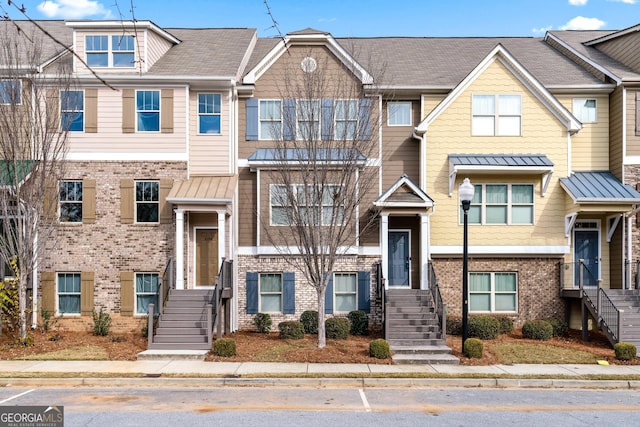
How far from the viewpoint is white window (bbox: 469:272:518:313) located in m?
19.9

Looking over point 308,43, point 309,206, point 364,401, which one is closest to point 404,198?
point 309,206

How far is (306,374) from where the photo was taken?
44.3 ft

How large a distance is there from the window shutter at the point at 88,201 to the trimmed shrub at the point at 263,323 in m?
6.33

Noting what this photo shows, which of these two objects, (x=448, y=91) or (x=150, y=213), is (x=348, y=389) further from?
(x=448, y=91)

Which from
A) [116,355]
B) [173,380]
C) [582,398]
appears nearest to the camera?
[582,398]

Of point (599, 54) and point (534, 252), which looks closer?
point (534, 252)

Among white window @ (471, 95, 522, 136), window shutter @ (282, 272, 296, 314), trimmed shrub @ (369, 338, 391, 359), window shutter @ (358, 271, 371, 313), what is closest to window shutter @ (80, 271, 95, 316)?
window shutter @ (282, 272, 296, 314)

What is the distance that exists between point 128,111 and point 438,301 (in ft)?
38.8

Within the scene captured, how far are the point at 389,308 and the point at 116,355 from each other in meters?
7.84

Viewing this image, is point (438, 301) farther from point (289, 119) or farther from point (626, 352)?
point (289, 119)

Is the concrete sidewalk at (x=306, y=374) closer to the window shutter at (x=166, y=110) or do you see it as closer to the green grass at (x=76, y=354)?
the green grass at (x=76, y=354)

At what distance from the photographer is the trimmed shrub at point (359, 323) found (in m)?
18.9

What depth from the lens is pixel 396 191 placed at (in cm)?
1922

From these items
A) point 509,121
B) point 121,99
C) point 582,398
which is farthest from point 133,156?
point 582,398
